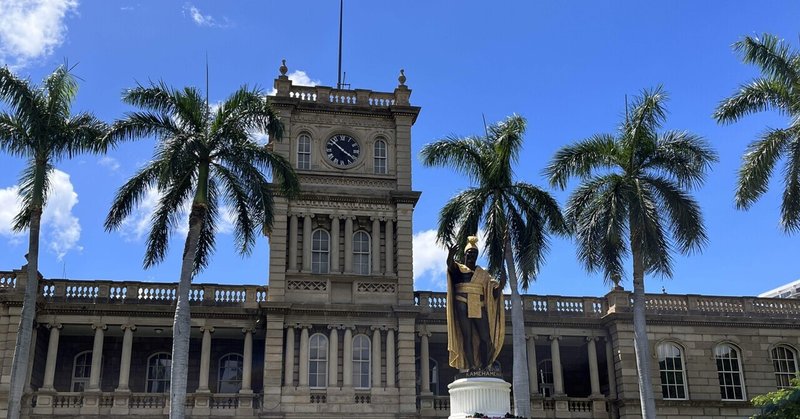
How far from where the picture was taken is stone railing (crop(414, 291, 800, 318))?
36.1m

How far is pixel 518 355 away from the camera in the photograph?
27.1m

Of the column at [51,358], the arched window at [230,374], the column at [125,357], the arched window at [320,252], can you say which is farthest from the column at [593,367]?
the column at [51,358]

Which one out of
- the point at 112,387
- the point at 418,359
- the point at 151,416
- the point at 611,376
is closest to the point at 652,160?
the point at 611,376

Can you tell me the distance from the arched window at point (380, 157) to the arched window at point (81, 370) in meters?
13.7

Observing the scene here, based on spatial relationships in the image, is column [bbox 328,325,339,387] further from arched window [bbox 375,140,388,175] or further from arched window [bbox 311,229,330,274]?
arched window [bbox 375,140,388,175]

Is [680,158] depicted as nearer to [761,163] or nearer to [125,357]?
[761,163]

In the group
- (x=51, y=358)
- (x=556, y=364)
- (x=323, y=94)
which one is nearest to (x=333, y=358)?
(x=556, y=364)

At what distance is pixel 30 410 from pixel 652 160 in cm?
2318

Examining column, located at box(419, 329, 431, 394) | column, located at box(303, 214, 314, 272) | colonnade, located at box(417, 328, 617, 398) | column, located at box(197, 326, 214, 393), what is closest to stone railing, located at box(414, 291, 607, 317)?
colonnade, located at box(417, 328, 617, 398)

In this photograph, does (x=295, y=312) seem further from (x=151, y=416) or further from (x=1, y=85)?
(x=1, y=85)

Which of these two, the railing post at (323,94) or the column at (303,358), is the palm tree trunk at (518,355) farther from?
the railing post at (323,94)

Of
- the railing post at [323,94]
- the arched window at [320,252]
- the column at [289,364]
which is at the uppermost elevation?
the railing post at [323,94]

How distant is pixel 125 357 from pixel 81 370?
11.5ft

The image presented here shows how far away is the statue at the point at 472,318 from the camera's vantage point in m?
16.3
